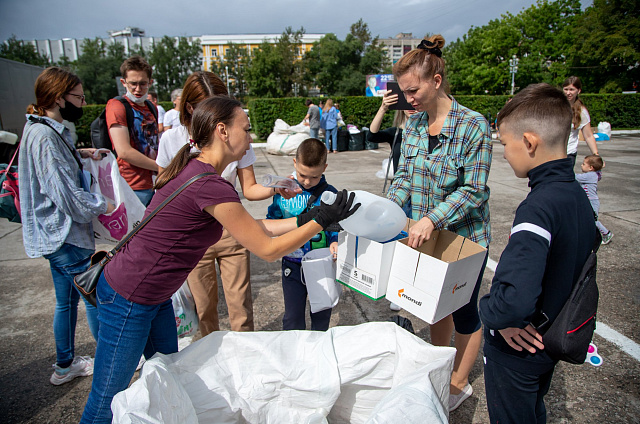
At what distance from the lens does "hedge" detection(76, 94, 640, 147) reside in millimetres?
16933

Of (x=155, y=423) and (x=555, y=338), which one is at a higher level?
(x=555, y=338)

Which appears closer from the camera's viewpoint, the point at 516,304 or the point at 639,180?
the point at 516,304

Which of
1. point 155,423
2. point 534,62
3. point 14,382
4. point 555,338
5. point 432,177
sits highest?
point 534,62

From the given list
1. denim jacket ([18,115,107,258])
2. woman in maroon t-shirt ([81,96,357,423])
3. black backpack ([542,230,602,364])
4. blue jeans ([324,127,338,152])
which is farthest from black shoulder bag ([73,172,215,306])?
blue jeans ([324,127,338,152])

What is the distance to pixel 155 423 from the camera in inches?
52.3

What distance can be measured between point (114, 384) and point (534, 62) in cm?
4530

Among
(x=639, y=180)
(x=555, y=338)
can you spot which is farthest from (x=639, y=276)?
(x=639, y=180)

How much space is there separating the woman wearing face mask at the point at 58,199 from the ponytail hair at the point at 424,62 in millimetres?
1965

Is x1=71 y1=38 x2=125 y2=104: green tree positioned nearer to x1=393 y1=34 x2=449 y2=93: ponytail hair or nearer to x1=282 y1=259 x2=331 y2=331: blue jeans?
x1=282 y1=259 x2=331 y2=331: blue jeans

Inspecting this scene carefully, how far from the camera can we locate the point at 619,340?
109 inches

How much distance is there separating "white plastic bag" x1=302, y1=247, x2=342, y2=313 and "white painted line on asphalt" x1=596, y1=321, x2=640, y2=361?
86.4 inches

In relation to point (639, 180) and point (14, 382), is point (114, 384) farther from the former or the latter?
point (639, 180)

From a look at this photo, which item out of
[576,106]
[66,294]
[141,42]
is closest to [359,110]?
[576,106]

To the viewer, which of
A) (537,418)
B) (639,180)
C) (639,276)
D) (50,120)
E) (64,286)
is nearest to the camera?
(537,418)
